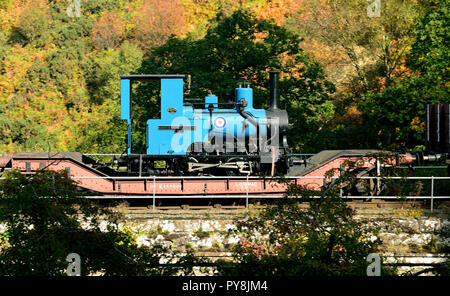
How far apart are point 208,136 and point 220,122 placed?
0.51 meters

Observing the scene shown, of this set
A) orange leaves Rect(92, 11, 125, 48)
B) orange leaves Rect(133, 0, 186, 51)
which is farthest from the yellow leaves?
orange leaves Rect(92, 11, 125, 48)

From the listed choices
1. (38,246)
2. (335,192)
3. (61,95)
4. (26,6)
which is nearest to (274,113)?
(335,192)

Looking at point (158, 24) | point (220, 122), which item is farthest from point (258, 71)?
point (158, 24)

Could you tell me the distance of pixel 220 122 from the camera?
15547mm

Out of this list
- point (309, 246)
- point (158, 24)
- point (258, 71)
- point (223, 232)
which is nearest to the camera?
point (309, 246)

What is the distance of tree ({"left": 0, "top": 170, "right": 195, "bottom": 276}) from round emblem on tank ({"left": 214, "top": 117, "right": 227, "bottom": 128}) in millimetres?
7586

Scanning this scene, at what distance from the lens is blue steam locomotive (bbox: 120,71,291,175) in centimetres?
1508

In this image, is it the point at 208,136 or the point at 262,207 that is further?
the point at 208,136

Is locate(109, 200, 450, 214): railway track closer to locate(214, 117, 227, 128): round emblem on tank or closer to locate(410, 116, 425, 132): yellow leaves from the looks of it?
locate(214, 117, 227, 128): round emblem on tank

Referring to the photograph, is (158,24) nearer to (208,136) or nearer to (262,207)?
(208,136)

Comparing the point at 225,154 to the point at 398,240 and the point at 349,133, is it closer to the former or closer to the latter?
the point at 398,240

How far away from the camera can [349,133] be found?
29.2 meters

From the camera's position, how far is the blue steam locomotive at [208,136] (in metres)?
15.1

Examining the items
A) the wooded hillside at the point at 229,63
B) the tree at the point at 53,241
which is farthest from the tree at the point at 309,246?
the wooded hillside at the point at 229,63
